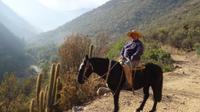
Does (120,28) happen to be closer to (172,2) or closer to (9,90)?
(172,2)

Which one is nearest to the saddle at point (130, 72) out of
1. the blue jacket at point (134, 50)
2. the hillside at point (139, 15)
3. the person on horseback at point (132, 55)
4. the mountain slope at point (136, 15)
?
the person on horseback at point (132, 55)

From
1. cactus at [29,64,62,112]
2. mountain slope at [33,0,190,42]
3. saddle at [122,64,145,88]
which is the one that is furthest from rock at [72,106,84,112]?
mountain slope at [33,0,190,42]

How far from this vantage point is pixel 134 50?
34.8ft

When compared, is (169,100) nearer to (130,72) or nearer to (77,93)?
(77,93)

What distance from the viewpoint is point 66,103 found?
16078 millimetres

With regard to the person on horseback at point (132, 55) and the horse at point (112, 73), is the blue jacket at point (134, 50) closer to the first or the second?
the person on horseback at point (132, 55)

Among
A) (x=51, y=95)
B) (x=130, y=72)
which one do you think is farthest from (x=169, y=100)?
(x=130, y=72)

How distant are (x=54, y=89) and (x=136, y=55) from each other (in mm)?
6301

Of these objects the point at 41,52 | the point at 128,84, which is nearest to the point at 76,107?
the point at 128,84

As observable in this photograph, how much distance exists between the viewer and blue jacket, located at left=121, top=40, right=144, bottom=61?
10.5 m

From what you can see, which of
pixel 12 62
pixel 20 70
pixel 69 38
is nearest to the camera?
pixel 69 38

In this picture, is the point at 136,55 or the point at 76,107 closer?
the point at 136,55

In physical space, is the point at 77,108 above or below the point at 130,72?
below

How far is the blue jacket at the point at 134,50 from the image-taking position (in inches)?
413
